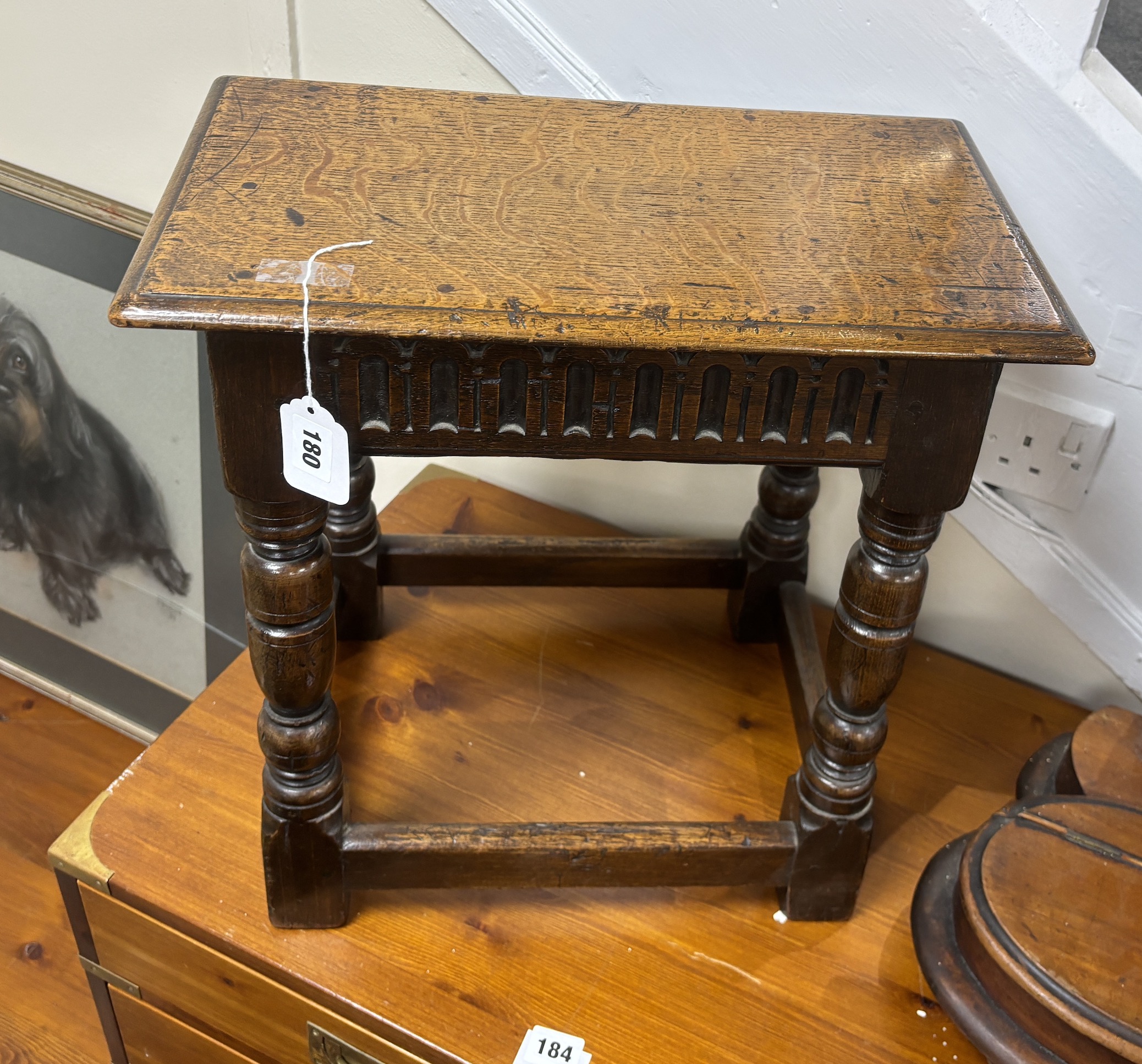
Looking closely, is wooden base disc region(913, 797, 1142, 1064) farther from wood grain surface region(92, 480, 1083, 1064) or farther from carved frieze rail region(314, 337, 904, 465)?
carved frieze rail region(314, 337, 904, 465)

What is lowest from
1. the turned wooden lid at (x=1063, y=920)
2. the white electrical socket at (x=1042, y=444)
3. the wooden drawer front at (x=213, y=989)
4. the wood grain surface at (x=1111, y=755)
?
the wooden drawer front at (x=213, y=989)

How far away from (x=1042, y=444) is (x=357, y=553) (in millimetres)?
605

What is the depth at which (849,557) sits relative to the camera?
0.70 m

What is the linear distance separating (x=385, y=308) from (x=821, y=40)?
0.54 m

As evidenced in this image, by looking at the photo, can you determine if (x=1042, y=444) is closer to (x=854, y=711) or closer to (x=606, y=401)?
(x=854, y=711)

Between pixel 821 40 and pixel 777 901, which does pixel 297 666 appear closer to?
pixel 777 901

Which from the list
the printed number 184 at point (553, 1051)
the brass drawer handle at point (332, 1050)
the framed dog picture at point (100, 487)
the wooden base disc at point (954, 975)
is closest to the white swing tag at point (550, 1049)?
the printed number 184 at point (553, 1051)

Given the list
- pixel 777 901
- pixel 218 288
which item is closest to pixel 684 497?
pixel 777 901

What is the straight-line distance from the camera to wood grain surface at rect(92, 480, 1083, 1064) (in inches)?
30.1

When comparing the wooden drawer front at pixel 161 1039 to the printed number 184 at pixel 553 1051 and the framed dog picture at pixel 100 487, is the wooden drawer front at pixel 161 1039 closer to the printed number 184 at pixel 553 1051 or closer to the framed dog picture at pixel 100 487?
the printed number 184 at pixel 553 1051

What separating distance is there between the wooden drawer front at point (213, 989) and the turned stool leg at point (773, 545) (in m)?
0.50

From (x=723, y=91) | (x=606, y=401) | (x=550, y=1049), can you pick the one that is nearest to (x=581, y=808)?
(x=550, y=1049)

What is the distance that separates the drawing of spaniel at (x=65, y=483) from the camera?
4.70ft

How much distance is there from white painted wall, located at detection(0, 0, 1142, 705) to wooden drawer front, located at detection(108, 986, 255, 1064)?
0.63m
